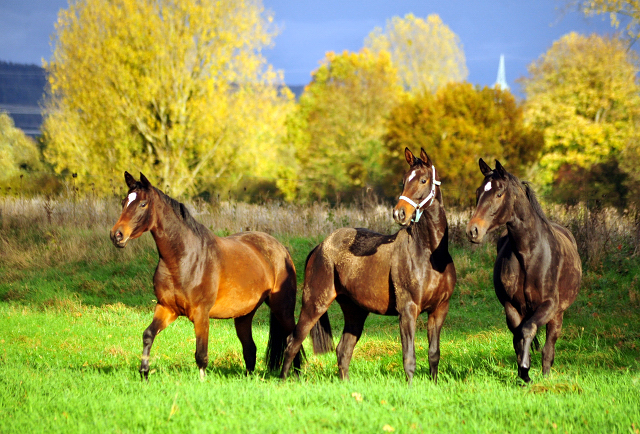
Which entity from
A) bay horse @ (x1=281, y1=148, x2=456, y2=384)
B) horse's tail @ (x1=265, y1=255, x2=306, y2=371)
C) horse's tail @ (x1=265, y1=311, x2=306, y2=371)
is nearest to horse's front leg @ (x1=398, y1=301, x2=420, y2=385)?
bay horse @ (x1=281, y1=148, x2=456, y2=384)

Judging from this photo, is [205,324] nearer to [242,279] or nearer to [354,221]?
[242,279]

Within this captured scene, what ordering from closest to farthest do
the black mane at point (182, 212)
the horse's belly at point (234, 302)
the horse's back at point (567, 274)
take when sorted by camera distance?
the horse's back at point (567, 274) < the black mane at point (182, 212) < the horse's belly at point (234, 302)

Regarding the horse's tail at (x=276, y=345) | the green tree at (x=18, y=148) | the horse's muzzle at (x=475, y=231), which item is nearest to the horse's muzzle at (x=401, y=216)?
the horse's muzzle at (x=475, y=231)

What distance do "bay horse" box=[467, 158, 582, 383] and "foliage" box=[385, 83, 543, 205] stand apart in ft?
77.6

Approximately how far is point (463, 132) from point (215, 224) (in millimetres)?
18054

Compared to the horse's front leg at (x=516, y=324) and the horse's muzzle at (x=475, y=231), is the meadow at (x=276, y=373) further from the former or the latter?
the horse's muzzle at (x=475, y=231)

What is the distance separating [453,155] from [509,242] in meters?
25.3

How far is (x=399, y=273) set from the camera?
5.98m

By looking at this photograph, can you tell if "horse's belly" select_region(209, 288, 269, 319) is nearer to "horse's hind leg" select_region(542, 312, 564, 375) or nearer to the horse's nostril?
the horse's nostril

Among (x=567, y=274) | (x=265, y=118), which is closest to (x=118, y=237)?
(x=567, y=274)

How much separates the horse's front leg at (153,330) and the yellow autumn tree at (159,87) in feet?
59.5

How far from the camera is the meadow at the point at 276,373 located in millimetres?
4801

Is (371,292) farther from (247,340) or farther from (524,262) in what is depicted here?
(247,340)

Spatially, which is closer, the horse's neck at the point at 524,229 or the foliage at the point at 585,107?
the horse's neck at the point at 524,229
